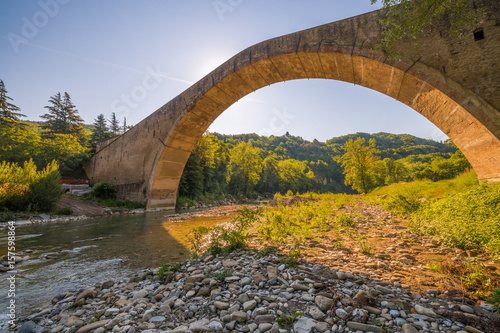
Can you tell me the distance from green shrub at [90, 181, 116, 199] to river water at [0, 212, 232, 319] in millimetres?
10871

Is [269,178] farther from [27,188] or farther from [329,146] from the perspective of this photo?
[329,146]

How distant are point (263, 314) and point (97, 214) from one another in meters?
15.4

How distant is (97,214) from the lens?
13.1 m

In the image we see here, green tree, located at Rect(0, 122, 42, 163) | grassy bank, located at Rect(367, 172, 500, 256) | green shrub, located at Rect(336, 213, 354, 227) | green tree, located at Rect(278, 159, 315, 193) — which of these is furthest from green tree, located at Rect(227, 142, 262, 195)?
grassy bank, located at Rect(367, 172, 500, 256)

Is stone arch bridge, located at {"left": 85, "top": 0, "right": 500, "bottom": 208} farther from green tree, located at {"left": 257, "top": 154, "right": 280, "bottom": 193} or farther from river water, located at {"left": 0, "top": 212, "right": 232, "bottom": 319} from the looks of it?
green tree, located at {"left": 257, "top": 154, "right": 280, "bottom": 193}

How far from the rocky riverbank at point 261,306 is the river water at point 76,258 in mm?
559

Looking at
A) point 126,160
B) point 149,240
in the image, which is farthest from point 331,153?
point 149,240

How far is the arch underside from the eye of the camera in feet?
18.6

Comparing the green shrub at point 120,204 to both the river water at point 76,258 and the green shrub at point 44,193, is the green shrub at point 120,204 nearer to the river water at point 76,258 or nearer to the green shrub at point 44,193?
the green shrub at point 44,193

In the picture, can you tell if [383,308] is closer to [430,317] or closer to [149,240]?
[430,317]

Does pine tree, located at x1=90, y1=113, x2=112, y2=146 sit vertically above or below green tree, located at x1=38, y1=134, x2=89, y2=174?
above

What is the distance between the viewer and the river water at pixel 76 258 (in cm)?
324

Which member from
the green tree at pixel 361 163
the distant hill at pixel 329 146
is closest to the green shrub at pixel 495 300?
the green tree at pixel 361 163

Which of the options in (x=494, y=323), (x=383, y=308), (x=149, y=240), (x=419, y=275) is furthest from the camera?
(x=149, y=240)
